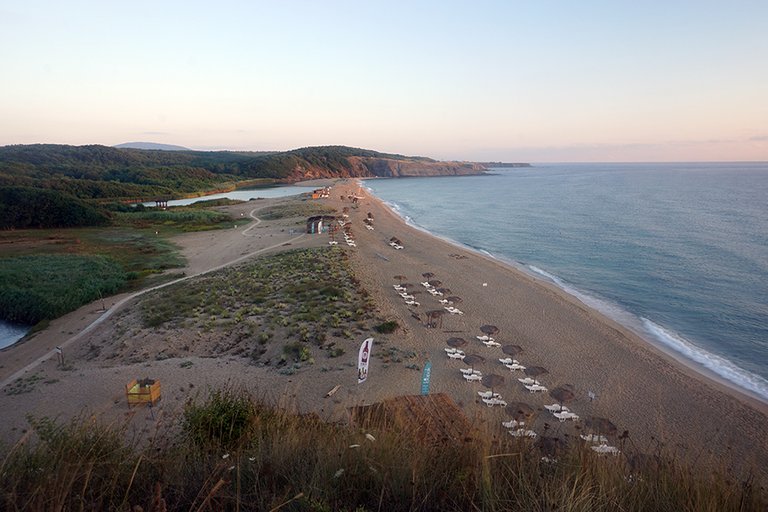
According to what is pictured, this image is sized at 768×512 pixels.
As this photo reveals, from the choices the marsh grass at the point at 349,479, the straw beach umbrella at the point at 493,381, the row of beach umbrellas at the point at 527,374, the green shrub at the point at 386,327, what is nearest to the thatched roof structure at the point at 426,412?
the row of beach umbrellas at the point at 527,374

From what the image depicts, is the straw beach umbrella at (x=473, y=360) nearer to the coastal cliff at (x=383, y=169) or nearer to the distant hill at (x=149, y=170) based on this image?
the distant hill at (x=149, y=170)

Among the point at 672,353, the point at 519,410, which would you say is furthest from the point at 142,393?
the point at 672,353

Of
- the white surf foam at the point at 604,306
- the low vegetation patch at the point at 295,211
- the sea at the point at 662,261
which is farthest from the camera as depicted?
the low vegetation patch at the point at 295,211

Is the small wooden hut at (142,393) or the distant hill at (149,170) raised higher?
the distant hill at (149,170)

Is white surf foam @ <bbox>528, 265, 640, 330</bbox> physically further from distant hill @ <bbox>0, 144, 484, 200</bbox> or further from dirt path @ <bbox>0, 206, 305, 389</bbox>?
distant hill @ <bbox>0, 144, 484, 200</bbox>

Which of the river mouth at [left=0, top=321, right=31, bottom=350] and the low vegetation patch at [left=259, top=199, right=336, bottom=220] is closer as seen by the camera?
the river mouth at [left=0, top=321, right=31, bottom=350]

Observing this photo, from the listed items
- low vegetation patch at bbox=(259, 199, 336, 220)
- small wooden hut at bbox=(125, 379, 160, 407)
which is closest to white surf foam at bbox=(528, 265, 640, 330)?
small wooden hut at bbox=(125, 379, 160, 407)
